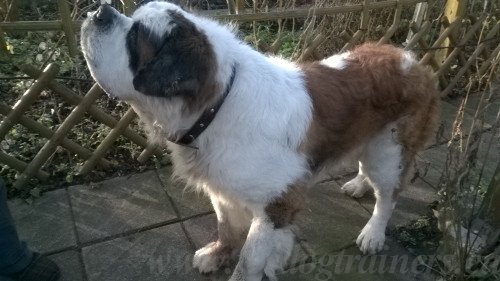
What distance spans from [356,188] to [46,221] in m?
2.65

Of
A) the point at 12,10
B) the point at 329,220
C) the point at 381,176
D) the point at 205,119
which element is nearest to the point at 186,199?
the point at 329,220

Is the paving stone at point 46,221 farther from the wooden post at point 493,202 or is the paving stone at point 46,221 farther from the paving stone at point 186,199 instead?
the wooden post at point 493,202

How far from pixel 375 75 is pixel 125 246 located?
7.27ft

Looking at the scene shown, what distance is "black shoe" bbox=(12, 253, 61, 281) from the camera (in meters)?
2.63

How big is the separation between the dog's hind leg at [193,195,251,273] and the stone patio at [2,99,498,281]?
78mm

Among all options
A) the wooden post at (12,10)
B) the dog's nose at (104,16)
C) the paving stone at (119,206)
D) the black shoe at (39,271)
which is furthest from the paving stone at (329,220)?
the wooden post at (12,10)

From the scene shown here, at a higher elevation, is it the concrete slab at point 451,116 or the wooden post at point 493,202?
the wooden post at point 493,202

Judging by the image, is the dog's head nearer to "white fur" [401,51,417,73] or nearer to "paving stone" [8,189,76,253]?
"white fur" [401,51,417,73]

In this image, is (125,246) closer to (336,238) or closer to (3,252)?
(3,252)

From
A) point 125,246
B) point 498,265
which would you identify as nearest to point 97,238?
point 125,246

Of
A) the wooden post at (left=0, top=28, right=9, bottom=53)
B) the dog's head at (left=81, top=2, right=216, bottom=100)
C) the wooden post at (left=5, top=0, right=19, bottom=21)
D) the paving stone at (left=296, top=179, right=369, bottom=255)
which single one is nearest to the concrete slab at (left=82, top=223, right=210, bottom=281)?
the paving stone at (left=296, top=179, right=369, bottom=255)

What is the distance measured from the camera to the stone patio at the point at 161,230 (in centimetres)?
293

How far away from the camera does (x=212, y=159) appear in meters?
2.32

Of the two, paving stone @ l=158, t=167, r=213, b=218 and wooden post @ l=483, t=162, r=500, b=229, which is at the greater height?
wooden post @ l=483, t=162, r=500, b=229
